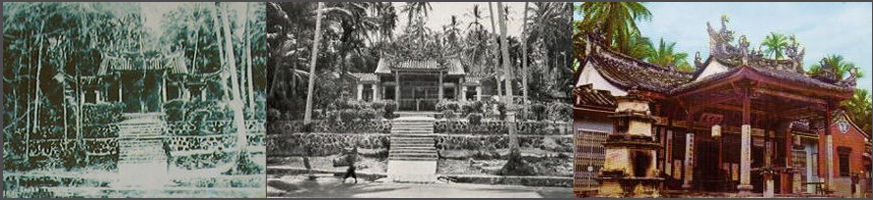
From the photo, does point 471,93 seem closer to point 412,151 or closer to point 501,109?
point 501,109

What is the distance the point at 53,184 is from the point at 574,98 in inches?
227

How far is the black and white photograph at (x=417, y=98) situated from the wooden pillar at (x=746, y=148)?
186cm

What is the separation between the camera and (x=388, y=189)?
28.3 feet

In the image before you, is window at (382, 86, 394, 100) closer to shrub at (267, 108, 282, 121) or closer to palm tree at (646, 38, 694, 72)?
shrub at (267, 108, 282, 121)

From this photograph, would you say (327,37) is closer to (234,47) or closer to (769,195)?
(234,47)

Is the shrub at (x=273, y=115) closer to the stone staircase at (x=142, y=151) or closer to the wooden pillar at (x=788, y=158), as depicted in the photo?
the stone staircase at (x=142, y=151)

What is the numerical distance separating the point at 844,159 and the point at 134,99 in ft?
26.0

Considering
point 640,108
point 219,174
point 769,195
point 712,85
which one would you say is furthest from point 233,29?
point 769,195

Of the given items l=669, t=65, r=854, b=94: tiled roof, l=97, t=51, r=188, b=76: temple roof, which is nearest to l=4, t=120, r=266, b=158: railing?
l=97, t=51, r=188, b=76: temple roof

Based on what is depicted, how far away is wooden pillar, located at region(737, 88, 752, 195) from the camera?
28.5 feet

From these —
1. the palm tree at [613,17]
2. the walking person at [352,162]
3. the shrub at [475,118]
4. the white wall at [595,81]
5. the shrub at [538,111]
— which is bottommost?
the walking person at [352,162]

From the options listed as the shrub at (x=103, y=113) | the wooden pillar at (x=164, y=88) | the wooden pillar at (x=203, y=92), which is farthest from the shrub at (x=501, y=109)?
the shrub at (x=103, y=113)

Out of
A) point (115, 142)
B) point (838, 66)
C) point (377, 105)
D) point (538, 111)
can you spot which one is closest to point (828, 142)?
point (838, 66)

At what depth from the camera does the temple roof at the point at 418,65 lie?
8.76m
